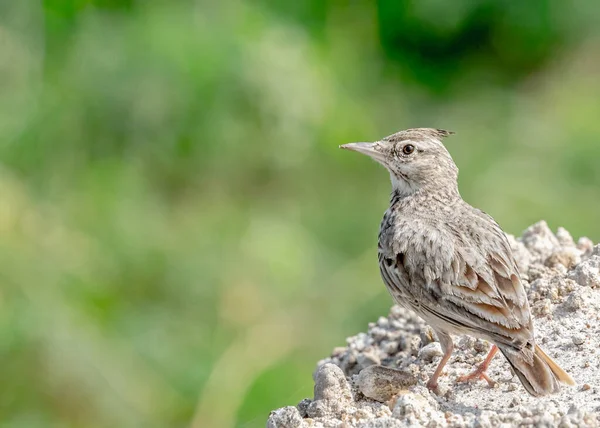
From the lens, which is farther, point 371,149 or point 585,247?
point 585,247

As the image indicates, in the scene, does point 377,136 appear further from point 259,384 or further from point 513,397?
point 513,397

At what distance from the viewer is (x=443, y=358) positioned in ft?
13.3

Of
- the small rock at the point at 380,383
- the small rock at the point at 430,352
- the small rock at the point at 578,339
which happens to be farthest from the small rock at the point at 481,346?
the small rock at the point at 380,383

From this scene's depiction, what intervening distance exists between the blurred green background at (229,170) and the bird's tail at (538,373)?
7.10 ft

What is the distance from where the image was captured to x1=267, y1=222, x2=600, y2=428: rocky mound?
3.54 metres

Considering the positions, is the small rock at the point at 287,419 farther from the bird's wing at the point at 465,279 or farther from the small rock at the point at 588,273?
the small rock at the point at 588,273

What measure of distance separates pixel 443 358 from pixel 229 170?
419 cm

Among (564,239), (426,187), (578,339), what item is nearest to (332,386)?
(578,339)

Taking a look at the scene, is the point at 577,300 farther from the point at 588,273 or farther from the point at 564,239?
the point at 564,239

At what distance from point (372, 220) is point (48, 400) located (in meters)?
2.58

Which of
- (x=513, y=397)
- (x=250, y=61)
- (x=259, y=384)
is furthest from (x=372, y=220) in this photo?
(x=513, y=397)

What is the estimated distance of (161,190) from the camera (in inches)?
309

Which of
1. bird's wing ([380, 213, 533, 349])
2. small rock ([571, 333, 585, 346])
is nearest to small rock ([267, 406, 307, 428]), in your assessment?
bird's wing ([380, 213, 533, 349])

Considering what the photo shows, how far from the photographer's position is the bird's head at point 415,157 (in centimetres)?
470
